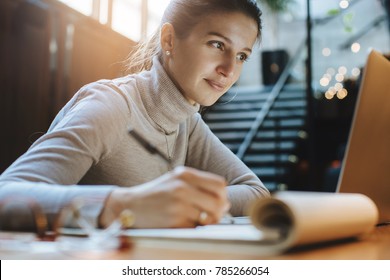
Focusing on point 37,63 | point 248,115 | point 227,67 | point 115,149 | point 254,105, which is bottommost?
point 115,149

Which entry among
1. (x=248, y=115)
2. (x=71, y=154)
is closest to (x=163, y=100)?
(x=71, y=154)

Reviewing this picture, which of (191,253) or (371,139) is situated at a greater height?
(371,139)

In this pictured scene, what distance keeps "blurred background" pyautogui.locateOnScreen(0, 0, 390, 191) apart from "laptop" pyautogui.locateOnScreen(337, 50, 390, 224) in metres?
0.76

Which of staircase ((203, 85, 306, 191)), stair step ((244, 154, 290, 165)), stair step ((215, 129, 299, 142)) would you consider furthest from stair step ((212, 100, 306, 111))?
stair step ((244, 154, 290, 165))

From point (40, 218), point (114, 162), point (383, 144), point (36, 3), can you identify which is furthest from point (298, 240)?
point (36, 3)

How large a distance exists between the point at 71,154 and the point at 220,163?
0.70 meters

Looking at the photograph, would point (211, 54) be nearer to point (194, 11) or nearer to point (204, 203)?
point (194, 11)

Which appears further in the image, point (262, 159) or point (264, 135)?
point (264, 135)

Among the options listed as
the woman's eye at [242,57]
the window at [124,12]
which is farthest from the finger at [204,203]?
the window at [124,12]

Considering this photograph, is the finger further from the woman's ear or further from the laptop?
the woman's ear

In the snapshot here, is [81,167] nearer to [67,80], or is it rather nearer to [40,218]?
[40,218]

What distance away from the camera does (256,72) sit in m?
8.76

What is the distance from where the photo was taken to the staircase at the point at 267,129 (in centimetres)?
524

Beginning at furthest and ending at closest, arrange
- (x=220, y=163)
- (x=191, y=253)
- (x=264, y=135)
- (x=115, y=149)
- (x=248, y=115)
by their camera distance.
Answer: (x=248, y=115) < (x=264, y=135) < (x=220, y=163) < (x=115, y=149) < (x=191, y=253)
